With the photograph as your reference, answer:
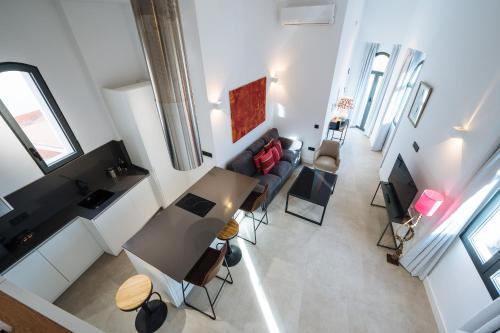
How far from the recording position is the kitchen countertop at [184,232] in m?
2.16

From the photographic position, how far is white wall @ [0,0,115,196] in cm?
220

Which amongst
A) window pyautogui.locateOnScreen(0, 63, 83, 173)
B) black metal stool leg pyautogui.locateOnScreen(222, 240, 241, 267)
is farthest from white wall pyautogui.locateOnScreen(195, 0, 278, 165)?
window pyautogui.locateOnScreen(0, 63, 83, 173)

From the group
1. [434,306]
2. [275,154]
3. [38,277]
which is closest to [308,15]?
[275,154]

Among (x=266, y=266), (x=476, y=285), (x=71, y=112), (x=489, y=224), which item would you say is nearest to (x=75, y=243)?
(x=71, y=112)

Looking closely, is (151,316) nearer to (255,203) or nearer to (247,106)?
(255,203)

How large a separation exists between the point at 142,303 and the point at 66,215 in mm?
1683

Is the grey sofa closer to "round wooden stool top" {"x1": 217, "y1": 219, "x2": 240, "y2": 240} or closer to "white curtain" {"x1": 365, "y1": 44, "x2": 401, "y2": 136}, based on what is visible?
"round wooden stool top" {"x1": 217, "y1": 219, "x2": 240, "y2": 240}

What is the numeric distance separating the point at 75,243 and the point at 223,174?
223 cm

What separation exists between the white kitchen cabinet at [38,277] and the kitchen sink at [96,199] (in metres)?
0.74

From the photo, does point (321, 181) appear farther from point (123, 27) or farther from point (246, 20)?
point (123, 27)

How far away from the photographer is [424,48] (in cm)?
384

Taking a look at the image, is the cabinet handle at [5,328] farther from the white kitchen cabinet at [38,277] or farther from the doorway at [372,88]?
the doorway at [372,88]

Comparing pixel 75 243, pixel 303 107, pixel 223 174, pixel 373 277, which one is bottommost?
pixel 373 277

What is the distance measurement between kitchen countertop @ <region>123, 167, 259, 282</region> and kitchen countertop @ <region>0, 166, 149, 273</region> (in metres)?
0.99
